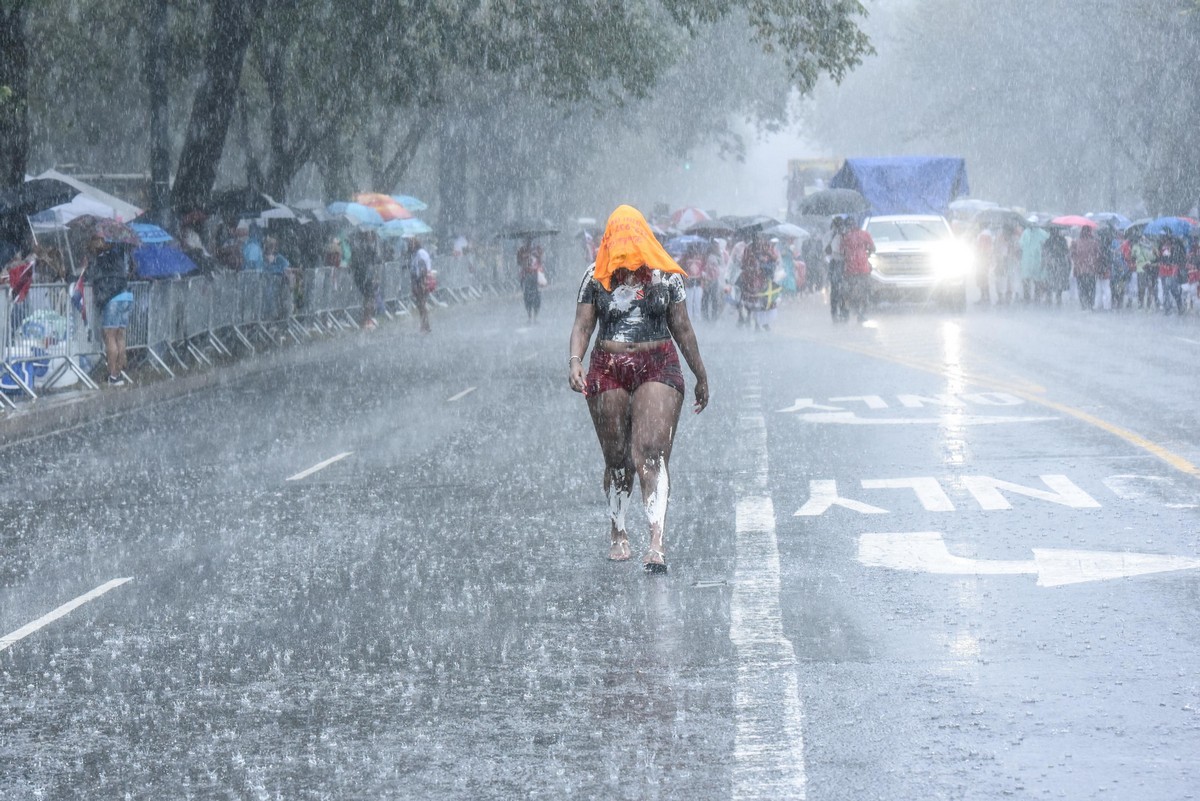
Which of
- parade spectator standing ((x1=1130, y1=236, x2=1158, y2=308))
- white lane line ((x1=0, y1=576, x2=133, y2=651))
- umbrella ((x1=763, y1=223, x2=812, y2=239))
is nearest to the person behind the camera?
white lane line ((x1=0, y1=576, x2=133, y2=651))

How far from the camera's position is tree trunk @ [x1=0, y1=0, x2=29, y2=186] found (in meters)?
22.0

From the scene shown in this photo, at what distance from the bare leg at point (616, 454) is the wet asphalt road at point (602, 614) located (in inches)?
7.0

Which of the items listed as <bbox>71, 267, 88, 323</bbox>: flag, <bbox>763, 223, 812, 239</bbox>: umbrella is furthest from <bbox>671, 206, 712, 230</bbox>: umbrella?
<bbox>71, 267, 88, 323</bbox>: flag

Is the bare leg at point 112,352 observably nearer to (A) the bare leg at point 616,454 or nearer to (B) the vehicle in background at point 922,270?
(A) the bare leg at point 616,454

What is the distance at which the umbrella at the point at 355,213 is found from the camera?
114 feet

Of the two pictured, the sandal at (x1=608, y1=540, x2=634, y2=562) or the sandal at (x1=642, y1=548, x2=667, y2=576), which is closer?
the sandal at (x1=642, y1=548, x2=667, y2=576)

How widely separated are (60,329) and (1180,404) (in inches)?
465

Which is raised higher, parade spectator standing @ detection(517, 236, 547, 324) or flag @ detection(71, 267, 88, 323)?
flag @ detection(71, 267, 88, 323)

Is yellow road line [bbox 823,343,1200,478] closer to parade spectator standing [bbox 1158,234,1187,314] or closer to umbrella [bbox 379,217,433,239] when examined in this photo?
parade spectator standing [bbox 1158,234,1187,314]

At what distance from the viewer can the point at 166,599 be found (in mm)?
8680

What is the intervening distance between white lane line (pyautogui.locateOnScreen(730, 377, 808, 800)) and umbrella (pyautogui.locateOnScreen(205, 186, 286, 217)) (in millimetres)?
20102

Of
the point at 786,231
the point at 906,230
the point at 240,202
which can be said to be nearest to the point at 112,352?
the point at 240,202

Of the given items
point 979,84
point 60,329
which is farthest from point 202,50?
point 979,84

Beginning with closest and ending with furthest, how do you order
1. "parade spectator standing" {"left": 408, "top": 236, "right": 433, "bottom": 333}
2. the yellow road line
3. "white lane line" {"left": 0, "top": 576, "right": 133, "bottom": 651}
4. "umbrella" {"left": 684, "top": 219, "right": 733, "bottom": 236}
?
"white lane line" {"left": 0, "top": 576, "right": 133, "bottom": 651}
the yellow road line
"parade spectator standing" {"left": 408, "top": 236, "right": 433, "bottom": 333}
"umbrella" {"left": 684, "top": 219, "right": 733, "bottom": 236}
